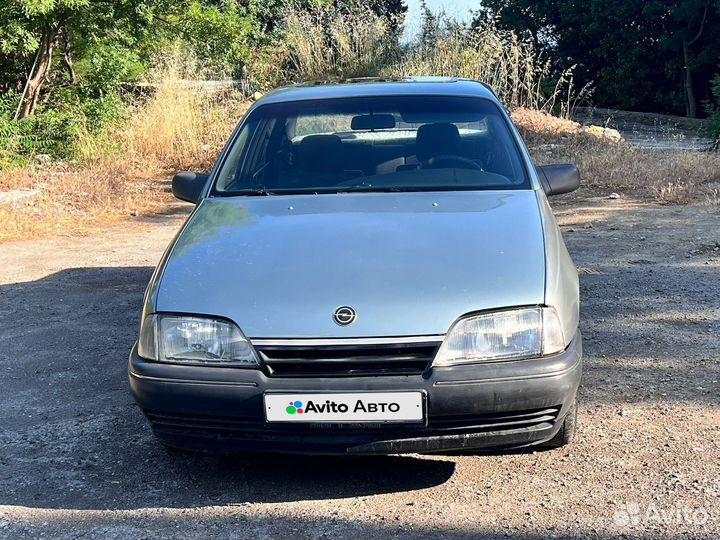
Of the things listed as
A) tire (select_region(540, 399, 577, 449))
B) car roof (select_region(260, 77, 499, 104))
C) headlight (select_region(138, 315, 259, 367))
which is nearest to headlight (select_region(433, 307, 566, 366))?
tire (select_region(540, 399, 577, 449))

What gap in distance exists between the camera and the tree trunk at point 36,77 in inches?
489

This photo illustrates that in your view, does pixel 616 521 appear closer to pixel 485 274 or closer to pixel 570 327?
pixel 570 327

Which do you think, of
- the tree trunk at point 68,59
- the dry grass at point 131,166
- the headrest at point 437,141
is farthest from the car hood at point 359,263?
the tree trunk at point 68,59

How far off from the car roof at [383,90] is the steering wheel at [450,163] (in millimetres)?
489

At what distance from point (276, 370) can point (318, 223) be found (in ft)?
2.81

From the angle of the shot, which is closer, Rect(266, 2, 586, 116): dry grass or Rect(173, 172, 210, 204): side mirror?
Rect(173, 172, 210, 204): side mirror

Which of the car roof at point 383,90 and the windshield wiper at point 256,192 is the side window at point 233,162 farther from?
the car roof at point 383,90

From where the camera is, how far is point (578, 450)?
320 cm

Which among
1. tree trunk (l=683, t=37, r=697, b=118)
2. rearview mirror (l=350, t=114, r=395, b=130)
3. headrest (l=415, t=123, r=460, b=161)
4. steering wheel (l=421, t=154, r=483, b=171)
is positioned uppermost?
rearview mirror (l=350, t=114, r=395, b=130)

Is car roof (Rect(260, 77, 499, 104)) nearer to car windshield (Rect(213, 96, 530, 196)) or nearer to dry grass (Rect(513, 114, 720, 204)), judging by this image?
car windshield (Rect(213, 96, 530, 196))

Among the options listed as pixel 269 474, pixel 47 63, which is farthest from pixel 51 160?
pixel 269 474

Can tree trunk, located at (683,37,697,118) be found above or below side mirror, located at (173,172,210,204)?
below

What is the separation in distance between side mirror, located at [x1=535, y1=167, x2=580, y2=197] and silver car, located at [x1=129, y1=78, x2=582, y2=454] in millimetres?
654

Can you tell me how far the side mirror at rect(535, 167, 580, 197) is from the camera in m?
4.09
